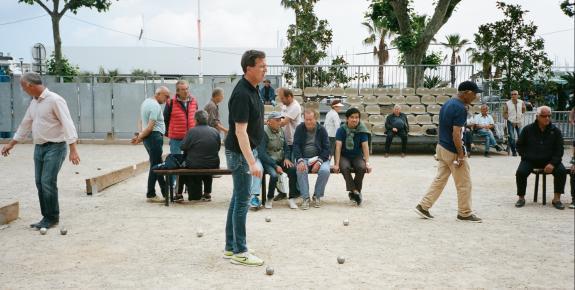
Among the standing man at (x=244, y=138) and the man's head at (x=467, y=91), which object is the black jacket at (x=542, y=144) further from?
the standing man at (x=244, y=138)

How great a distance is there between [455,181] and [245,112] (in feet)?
11.4

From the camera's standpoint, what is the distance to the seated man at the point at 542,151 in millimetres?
8164

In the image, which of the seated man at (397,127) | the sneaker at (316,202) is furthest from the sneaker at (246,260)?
the seated man at (397,127)

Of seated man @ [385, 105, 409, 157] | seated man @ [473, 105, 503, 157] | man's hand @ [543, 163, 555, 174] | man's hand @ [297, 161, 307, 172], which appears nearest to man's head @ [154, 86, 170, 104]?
man's hand @ [297, 161, 307, 172]

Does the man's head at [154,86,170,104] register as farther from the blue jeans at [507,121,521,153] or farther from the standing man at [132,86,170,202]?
the blue jeans at [507,121,521,153]

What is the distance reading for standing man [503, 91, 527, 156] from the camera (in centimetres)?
1578

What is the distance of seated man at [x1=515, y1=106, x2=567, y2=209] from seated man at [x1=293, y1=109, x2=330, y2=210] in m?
2.84

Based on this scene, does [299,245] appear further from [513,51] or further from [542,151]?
[513,51]

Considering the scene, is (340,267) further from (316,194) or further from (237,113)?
(316,194)

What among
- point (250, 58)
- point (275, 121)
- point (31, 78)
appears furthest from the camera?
point (275, 121)

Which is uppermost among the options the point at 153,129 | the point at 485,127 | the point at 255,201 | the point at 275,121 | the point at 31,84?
the point at 31,84

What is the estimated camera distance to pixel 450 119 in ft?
22.6

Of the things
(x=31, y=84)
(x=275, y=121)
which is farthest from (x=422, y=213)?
(x=31, y=84)

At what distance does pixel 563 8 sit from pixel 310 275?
2946mm
